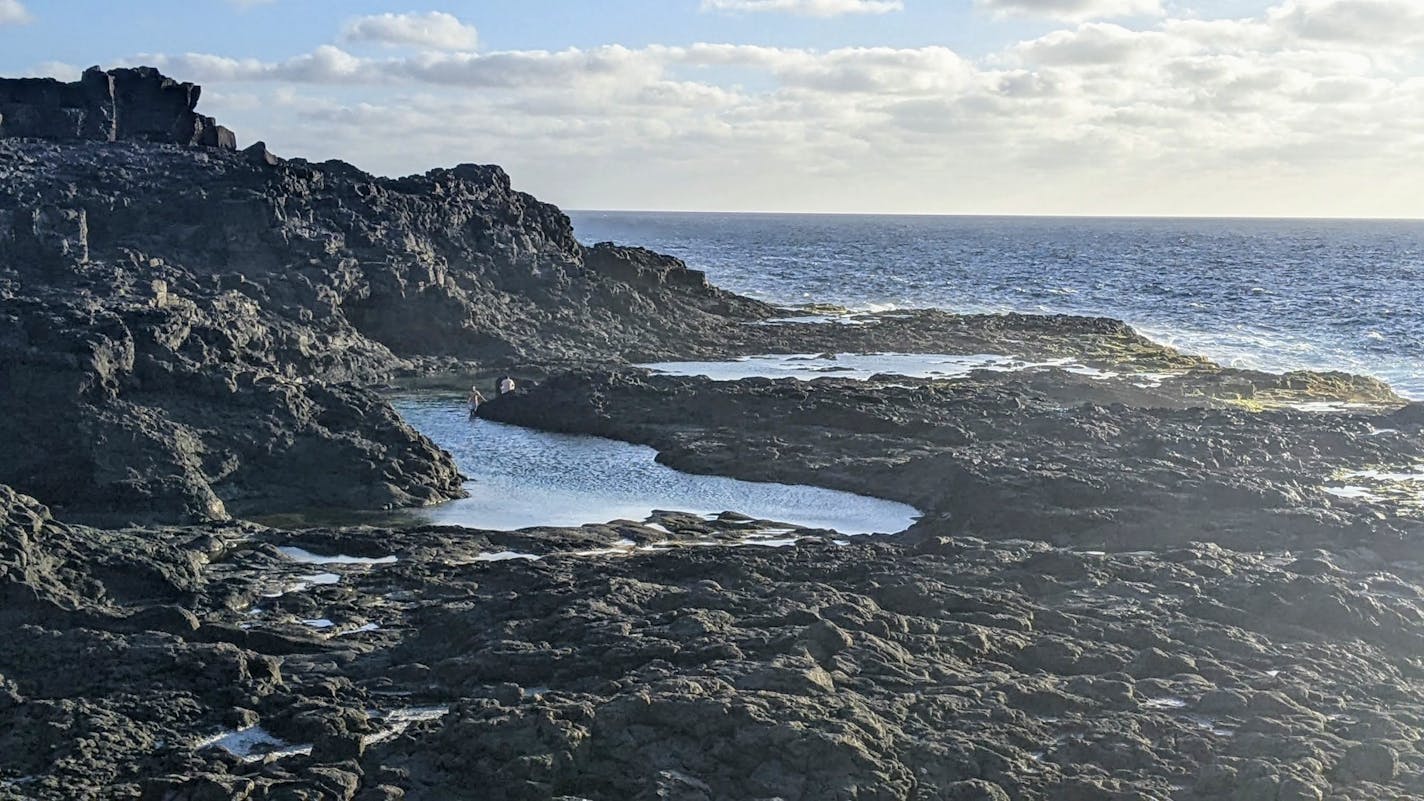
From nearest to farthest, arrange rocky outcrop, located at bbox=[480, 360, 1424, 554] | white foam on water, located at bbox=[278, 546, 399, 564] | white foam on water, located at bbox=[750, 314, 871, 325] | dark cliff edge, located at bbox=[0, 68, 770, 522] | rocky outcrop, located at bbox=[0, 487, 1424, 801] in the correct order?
rocky outcrop, located at bbox=[0, 487, 1424, 801] < white foam on water, located at bbox=[278, 546, 399, 564] < rocky outcrop, located at bbox=[480, 360, 1424, 554] < dark cliff edge, located at bbox=[0, 68, 770, 522] < white foam on water, located at bbox=[750, 314, 871, 325]

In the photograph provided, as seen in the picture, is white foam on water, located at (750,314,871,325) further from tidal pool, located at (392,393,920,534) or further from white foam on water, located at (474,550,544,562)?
white foam on water, located at (474,550,544,562)

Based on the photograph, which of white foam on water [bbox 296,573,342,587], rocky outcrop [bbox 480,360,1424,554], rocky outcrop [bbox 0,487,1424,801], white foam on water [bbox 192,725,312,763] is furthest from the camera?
rocky outcrop [bbox 480,360,1424,554]

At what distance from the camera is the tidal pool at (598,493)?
25609 mm

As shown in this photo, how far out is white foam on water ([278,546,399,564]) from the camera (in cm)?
2116

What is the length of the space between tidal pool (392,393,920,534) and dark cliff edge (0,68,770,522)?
1370 millimetres

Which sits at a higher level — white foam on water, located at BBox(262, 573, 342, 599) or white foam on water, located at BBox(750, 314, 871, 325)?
white foam on water, located at BBox(750, 314, 871, 325)

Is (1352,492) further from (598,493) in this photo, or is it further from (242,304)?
(242,304)

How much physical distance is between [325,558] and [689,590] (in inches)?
248

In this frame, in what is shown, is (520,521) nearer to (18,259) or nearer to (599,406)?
(599,406)

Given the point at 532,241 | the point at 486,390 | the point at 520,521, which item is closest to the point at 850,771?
the point at 520,521

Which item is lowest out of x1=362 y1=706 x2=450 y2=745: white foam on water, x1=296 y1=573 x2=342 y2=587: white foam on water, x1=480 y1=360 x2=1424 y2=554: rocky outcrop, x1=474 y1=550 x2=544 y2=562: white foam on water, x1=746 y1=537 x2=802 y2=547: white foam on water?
x1=746 y1=537 x2=802 y2=547: white foam on water

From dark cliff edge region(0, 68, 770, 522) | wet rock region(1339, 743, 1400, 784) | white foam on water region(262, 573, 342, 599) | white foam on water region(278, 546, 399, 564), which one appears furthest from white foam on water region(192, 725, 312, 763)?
dark cliff edge region(0, 68, 770, 522)

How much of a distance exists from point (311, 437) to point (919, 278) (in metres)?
79.4

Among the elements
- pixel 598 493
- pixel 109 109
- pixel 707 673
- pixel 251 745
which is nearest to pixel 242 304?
pixel 598 493
